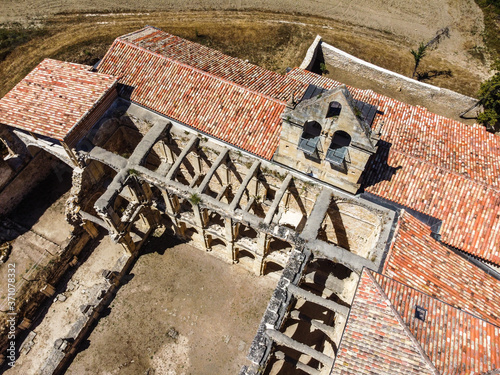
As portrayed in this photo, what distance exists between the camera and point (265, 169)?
61.6 ft

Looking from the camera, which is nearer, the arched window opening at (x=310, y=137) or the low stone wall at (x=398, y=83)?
the arched window opening at (x=310, y=137)

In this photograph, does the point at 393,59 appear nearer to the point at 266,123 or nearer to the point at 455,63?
the point at 455,63

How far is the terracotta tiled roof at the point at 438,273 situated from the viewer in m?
13.8

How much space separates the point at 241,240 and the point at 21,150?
606 inches

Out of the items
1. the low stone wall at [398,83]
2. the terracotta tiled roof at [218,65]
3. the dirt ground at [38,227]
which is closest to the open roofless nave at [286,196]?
the terracotta tiled roof at [218,65]

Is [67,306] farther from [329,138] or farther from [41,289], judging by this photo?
[329,138]

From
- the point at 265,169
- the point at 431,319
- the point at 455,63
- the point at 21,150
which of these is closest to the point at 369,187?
the point at 265,169

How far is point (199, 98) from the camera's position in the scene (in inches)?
787

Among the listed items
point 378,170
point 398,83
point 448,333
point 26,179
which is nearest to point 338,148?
point 378,170

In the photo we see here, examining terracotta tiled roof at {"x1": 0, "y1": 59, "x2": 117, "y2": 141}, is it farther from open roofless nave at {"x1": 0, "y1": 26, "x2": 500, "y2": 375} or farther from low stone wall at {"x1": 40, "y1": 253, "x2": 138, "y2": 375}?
low stone wall at {"x1": 40, "y1": 253, "x2": 138, "y2": 375}

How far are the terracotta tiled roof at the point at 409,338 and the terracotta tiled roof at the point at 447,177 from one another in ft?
15.7

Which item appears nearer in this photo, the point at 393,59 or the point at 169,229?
the point at 169,229

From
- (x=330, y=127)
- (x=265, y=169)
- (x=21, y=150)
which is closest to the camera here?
(x=330, y=127)

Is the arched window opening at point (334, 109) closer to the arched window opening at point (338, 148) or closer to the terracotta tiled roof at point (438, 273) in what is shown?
the arched window opening at point (338, 148)
